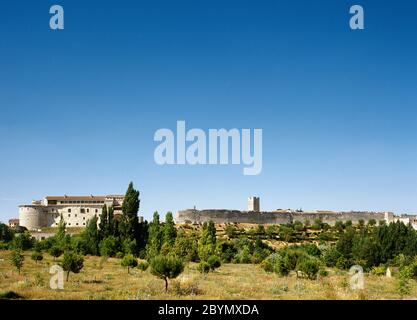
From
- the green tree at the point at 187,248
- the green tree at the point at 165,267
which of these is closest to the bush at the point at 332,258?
the green tree at the point at 187,248

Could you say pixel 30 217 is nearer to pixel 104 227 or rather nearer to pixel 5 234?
pixel 5 234

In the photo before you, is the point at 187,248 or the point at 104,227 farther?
the point at 104,227

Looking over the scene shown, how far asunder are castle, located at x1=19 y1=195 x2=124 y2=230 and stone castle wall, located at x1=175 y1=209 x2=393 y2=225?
17049 mm

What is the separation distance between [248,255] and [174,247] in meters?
8.93

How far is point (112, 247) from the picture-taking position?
35.8 meters

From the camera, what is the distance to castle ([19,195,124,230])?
75750mm

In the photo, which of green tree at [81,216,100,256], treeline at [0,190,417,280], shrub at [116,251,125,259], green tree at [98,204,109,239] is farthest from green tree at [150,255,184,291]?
green tree at [81,216,100,256]

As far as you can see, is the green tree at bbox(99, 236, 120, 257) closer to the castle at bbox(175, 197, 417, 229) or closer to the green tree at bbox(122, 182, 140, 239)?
the green tree at bbox(122, 182, 140, 239)

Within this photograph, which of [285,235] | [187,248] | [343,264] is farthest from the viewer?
[285,235]

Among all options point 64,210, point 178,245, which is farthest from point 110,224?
point 64,210

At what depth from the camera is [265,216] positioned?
97.1 metres

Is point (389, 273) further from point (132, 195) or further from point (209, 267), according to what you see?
point (132, 195)

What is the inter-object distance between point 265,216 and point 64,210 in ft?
140

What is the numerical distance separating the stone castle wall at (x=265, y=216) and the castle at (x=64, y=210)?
17.0 metres
